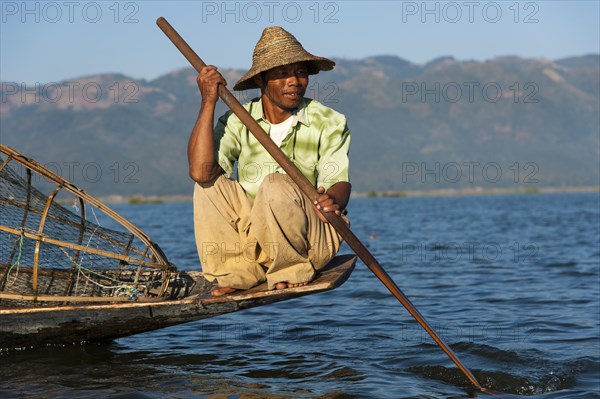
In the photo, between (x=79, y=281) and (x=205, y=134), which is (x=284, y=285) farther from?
(x=79, y=281)

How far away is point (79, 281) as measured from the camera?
24.1 feet

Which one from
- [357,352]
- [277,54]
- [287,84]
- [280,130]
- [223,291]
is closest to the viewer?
[277,54]

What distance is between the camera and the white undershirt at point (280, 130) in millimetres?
5797

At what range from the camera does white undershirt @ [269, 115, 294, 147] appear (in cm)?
580

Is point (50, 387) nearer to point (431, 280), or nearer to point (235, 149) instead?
point (235, 149)

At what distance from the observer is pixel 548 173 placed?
652 ft

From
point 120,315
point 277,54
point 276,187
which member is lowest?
point 120,315

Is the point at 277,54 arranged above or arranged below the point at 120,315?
above

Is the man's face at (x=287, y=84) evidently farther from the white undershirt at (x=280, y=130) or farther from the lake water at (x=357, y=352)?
the lake water at (x=357, y=352)

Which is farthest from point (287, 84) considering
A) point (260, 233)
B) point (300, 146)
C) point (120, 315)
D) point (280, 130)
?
point (120, 315)

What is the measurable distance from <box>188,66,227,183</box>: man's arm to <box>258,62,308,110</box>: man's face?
0.40 meters

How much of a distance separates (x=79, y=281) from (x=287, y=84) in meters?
2.87

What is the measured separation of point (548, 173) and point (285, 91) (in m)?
202

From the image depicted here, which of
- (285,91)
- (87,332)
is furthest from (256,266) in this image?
(87,332)
